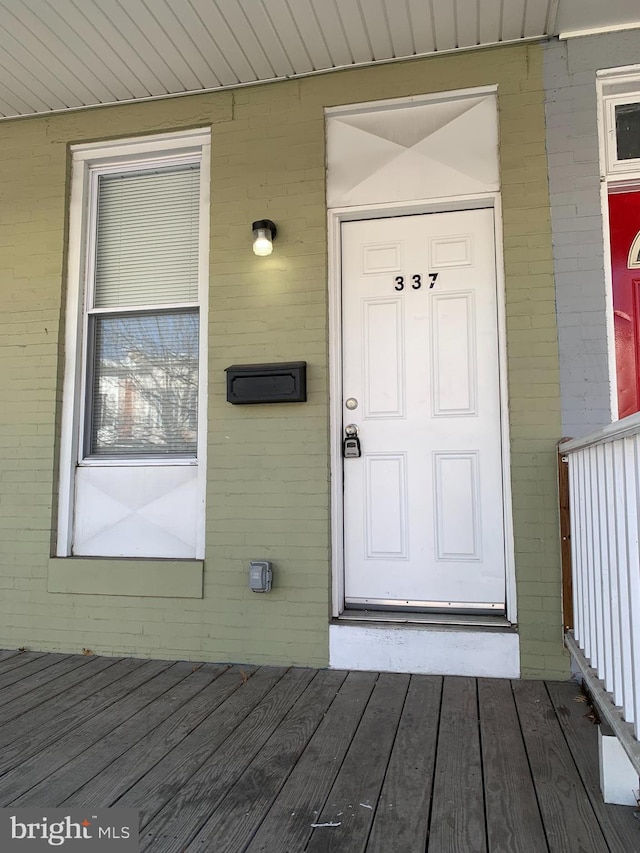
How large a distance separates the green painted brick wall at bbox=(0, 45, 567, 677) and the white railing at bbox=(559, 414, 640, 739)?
0.59 m

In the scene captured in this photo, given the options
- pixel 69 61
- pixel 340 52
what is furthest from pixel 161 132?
pixel 340 52

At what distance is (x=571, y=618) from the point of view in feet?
8.50

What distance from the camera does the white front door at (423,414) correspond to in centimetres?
301

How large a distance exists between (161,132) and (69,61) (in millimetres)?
582

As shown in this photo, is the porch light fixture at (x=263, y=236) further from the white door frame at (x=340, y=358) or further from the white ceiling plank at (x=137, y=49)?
the white ceiling plank at (x=137, y=49)

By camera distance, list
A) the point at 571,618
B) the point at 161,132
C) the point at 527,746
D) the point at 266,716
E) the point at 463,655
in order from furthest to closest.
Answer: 1. the point at 161,132
2. the point at 463,655
3. the point at 571,618
4. the point at 266,716
5. the point at 527,746

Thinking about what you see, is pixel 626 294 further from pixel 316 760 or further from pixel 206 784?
pixel 206 784

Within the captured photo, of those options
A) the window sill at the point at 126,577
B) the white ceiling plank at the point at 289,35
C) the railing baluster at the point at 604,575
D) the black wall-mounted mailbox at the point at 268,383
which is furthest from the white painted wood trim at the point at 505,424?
the window sill at the point at 126,577

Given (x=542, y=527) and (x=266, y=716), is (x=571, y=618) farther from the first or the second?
(x=266, y=716)

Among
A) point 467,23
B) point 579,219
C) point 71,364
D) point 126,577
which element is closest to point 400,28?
point 467,23

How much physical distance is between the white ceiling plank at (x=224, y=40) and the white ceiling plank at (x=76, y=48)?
598 millimetres

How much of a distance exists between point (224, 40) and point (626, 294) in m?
2.50

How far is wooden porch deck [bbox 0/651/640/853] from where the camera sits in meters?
1.62

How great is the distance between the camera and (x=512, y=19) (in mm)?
2865
